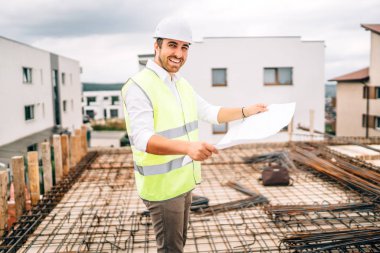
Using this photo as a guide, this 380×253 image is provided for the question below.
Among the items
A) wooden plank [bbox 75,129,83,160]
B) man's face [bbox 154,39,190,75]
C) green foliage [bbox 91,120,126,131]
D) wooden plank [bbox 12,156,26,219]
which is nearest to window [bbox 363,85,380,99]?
wooden plank [bbox 75,129,83,160]

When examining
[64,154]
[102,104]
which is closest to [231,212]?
[64,154]

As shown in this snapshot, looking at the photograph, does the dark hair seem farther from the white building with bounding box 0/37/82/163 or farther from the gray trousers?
the white building with bounding box 0/37/82/163

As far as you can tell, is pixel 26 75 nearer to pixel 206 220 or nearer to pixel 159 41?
pixel 206 220

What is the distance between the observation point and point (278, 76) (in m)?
18.5

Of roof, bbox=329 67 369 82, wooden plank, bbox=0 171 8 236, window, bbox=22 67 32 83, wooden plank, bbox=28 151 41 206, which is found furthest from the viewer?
roof, bbox=329 67 369 82

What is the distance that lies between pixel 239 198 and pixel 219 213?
0.75 meters

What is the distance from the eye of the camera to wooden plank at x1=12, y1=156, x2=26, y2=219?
453cm

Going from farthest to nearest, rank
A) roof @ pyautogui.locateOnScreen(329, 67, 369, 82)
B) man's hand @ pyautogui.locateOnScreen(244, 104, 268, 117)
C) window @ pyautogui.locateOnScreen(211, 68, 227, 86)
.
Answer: roof @ pyautogui.locateOnScreen(329, 67, 369, 82)
window @ pyautogui.locateOnScreen(211, 68, 227, 86)
man's hand @ pyautogui.locateOnScreen(244, 104, 268, 117)

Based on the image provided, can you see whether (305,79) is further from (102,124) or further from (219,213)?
(102,124)

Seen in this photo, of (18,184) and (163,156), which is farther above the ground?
(163,156)

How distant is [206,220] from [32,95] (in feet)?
62.1

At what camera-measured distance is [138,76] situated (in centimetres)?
219

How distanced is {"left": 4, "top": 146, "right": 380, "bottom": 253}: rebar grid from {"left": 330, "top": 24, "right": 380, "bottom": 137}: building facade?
57.1ft

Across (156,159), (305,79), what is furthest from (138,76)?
(305,79)
